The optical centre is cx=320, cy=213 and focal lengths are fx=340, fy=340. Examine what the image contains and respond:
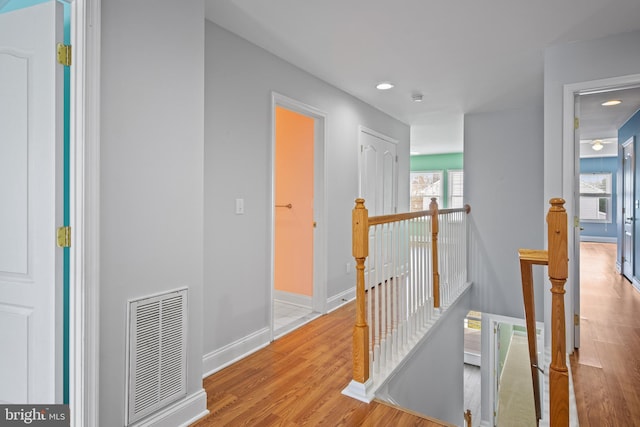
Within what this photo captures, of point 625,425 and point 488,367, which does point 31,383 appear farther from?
point 488,367

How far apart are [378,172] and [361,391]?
3139 millimetres

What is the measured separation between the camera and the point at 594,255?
6.92m

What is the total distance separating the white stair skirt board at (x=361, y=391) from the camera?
2.09 metres

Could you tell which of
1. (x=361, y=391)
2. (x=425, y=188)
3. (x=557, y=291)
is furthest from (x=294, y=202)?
(x=425, y=188)

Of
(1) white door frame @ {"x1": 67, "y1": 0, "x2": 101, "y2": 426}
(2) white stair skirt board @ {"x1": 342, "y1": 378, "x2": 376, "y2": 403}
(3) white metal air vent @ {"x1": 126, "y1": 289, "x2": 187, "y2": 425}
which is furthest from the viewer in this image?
(2) white stair skirt board @ {"x1": 342, "y1": 378, "x2": 376, "y2": 403}

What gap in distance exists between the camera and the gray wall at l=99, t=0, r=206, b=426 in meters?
1.54

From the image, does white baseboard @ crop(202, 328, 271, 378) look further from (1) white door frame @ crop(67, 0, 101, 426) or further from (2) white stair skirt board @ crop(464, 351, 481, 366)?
(2) white stair skirt board @ crop(464, 351, 481, 366)

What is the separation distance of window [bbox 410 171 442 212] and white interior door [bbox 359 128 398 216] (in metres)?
4.71

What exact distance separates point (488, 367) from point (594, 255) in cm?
390

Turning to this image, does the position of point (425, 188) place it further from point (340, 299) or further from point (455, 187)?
point (340, 299)

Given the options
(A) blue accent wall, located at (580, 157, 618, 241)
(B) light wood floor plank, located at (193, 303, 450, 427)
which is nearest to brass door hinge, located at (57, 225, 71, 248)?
(B) light wood floor plank, located at (193, 303, 450, 427)

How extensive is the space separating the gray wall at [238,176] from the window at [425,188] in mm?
6844

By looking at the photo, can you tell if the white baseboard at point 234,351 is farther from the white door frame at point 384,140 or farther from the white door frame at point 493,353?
the white door frame at point 493,353

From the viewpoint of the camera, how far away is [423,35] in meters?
2.64
